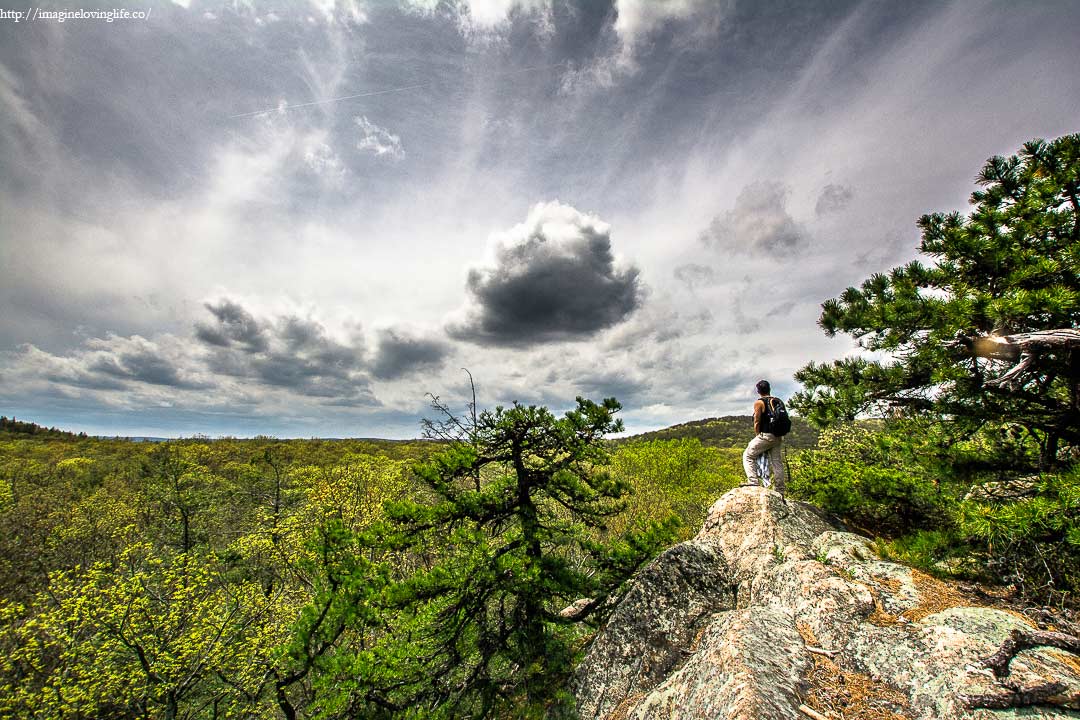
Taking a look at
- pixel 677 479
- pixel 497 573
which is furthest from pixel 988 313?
pixel 677 479

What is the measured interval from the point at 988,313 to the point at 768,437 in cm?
456

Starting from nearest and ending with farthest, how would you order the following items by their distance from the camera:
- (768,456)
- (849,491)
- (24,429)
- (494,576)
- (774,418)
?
(494,576)
(849,491)
(774,418)
(768,456)
(24,429)

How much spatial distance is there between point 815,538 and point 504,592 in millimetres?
5299

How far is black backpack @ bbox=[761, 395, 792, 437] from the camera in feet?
25.3

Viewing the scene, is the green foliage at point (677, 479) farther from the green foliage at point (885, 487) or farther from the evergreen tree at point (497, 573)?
the evergreen tree at point (497, 573)

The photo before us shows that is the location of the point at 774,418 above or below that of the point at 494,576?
above

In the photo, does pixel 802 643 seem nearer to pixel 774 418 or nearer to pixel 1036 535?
pixel 1036 535

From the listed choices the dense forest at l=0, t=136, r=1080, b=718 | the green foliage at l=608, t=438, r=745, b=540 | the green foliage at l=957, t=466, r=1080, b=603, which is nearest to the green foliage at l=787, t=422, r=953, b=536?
the dense forest at l=0, t=136, r=1080, b=718

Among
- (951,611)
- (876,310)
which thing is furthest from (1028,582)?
(876,310)

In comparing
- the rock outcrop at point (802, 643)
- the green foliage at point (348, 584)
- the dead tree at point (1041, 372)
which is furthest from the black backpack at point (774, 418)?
the dead tree at point (1041, 372)

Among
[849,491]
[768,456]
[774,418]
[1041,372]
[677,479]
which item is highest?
[1041,372]

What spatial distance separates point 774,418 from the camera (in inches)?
304

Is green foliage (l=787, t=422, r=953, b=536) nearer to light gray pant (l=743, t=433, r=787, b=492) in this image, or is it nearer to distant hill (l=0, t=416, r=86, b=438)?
light gray pant (l=743, t=433, r=787, b=492)

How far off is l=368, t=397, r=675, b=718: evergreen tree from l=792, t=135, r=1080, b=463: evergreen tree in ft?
12.1
